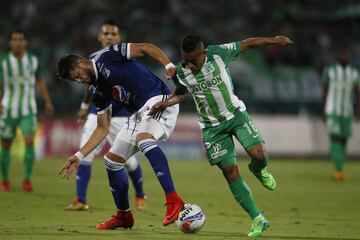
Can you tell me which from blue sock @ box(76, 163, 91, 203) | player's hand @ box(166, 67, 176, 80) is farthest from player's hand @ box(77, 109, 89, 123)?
player's hand @ box(166, 67, 176, 80)

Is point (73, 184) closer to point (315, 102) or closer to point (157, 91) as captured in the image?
point (157, 91)

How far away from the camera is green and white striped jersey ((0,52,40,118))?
14.1m

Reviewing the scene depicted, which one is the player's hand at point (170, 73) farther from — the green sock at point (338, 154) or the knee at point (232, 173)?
the green sock at point (338, 154)

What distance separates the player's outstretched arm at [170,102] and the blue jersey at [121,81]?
0.22 m

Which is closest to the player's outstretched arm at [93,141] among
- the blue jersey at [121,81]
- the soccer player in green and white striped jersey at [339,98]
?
the blue jersey at [121,81]

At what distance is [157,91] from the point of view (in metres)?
8.74

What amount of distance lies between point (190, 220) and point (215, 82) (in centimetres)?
152

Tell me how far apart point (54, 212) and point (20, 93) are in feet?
13.5

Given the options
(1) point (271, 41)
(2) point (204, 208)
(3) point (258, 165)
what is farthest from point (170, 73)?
(2) point (204, 208)

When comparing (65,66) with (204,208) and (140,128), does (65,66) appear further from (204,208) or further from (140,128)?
(204,208)

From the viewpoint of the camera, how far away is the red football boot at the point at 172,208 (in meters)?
8.03

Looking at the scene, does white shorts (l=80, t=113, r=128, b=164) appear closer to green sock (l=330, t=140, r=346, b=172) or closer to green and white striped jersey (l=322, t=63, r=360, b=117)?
green sock (l=330, t=140, r=346, b=172)

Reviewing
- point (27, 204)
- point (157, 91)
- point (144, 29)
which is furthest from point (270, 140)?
point (157, 91)

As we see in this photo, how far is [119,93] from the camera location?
857cm
